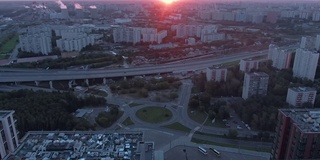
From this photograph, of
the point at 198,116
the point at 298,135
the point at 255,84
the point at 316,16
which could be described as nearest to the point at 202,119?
the point at 198,116

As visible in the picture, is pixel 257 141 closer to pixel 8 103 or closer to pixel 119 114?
pixel 119 114

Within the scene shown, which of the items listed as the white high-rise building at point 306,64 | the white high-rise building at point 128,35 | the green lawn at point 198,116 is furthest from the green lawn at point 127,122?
the white high-rise building at point 128,35

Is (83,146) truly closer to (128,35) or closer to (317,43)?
(128,35)

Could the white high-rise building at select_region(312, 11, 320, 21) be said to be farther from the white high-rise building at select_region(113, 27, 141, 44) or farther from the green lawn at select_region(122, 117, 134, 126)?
the green lawn at select_region(122, 117, 134, 126)

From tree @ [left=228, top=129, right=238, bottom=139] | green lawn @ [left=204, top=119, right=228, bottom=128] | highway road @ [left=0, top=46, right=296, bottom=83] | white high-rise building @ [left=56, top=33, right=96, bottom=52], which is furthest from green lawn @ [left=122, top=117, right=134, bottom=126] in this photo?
white high-rise building @ [left=56, top=33, right=96, bottom=52]

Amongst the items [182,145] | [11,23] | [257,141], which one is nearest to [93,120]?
[182,145]
